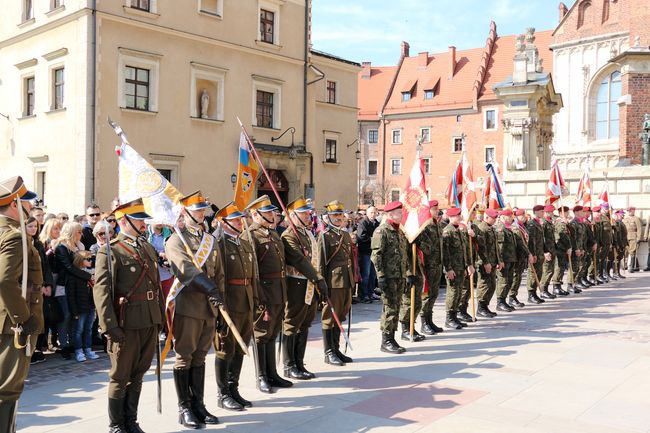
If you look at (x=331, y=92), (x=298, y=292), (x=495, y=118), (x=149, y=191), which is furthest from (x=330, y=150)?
(x=495, y=118)

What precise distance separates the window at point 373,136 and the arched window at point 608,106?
20.8 metres

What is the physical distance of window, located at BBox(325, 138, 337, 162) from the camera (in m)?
31.4

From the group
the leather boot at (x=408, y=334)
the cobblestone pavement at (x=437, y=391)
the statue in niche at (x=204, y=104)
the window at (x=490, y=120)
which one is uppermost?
the window at (x=490, y=120)

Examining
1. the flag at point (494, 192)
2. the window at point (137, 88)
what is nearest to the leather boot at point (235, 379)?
the flag at point (494, 192)

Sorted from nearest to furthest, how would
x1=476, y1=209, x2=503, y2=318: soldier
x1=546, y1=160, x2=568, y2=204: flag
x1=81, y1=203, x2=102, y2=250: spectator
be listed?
1. x1=81, y1=203, x2=102, y2=250: spectator
2. x1=476, y1=209, x2=503, y2=318: soldier
3. x1=546, y1=160, x2=568, y2=204: flag

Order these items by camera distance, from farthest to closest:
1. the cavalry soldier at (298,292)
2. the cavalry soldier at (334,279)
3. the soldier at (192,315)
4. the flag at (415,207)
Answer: the flag at (415,207), the cavalry soldier at (334,279), the cavalry soldier at (298,292), the soldier at (192,315)

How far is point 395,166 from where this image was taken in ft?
200

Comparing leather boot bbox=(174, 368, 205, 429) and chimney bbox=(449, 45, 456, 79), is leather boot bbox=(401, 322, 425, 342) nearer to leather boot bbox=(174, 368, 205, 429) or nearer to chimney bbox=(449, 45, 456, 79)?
leather boot bbox=(174, 368, 205, 429)

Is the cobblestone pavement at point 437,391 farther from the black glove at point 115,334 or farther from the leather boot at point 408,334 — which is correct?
the black glove at point 115,334

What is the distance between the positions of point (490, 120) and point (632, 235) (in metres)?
36.4

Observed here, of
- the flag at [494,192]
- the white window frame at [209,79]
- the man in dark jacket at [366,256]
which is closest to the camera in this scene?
the man in dark jacket at [366,256]

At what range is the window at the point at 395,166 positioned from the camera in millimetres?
60656

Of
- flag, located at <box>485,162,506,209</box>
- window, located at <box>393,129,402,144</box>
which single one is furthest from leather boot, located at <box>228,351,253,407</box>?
window, located at <box>393,129,402,144</box>

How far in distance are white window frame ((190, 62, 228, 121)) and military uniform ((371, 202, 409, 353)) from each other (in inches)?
616
